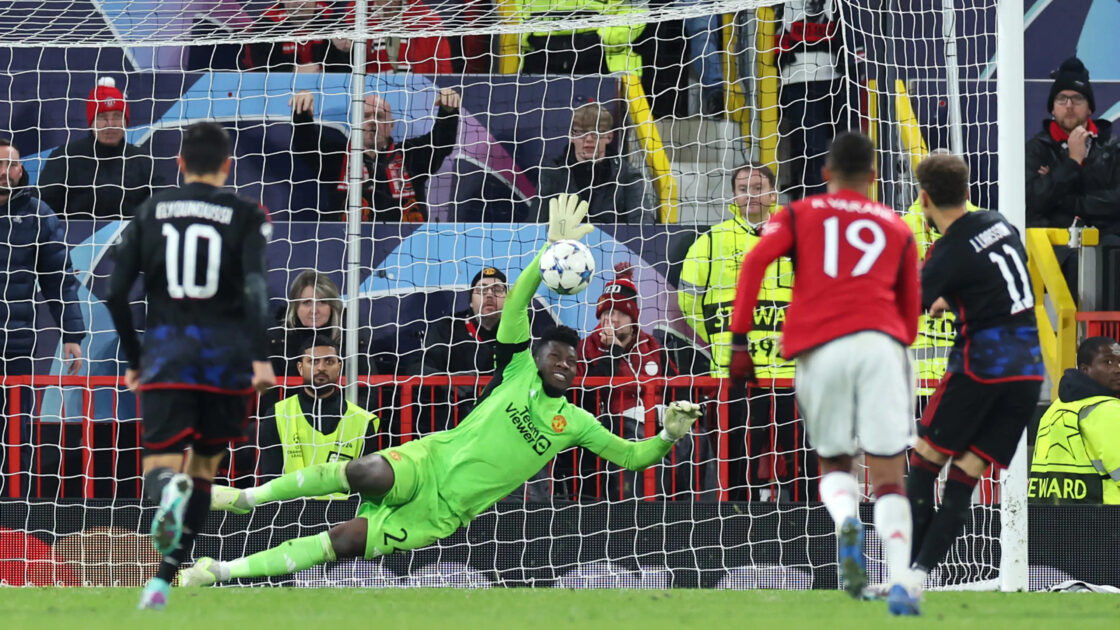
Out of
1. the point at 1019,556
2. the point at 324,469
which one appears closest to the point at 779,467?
the point at 1019,556

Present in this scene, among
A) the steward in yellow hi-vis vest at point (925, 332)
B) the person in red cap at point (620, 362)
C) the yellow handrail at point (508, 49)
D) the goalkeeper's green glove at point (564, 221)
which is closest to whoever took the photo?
the goalkeeper's green glove at point (564, 221)

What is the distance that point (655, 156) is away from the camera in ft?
34.1

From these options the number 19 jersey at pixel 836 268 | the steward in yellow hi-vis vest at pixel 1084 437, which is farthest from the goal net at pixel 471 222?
the number 19 jersey at pixel 836 268

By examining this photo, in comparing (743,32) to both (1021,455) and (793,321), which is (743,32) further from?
(793,321)

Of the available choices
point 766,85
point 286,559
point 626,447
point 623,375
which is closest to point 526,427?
point 626,447

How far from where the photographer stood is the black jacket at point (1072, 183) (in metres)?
10.2

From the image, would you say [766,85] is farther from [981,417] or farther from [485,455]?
[981,417]

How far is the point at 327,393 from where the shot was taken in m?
8.40

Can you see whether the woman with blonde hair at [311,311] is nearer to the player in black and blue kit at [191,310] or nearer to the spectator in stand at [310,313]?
the spectator in stand at [310,313]

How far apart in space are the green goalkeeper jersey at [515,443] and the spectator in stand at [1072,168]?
4160mm

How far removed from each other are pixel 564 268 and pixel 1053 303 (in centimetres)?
337

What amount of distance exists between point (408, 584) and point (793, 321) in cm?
369

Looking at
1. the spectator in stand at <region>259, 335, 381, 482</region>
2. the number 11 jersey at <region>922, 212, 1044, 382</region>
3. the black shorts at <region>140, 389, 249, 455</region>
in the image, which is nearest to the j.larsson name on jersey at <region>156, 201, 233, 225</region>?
the black shorts at <region>140, 389, 249, 455</region>

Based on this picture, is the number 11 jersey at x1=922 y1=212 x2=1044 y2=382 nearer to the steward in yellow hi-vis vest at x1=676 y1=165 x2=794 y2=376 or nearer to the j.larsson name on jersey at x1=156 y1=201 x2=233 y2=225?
the j.larsson name on jersey at x1=156 y1=201 x2=233 y2=225
